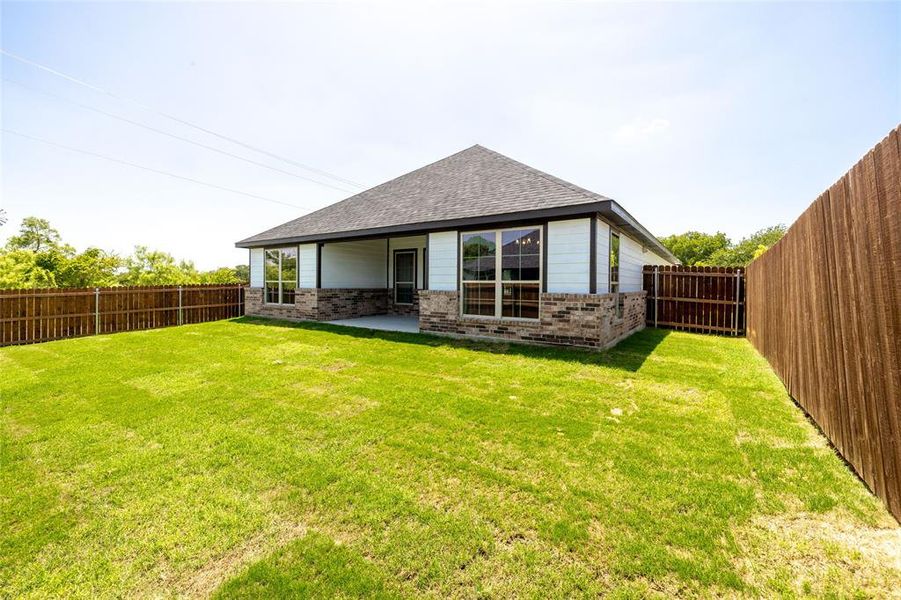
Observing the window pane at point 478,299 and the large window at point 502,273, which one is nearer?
the large window at point 502,273

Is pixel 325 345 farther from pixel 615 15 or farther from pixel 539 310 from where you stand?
pixel 615 15

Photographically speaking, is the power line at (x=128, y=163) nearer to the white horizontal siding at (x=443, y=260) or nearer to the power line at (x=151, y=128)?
the power line at (x=151, y=128)

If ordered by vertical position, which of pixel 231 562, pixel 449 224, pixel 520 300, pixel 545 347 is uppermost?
pixel 449 224

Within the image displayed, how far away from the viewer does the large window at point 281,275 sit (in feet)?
41.8

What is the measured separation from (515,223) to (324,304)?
24.1ft

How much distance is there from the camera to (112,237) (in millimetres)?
27969

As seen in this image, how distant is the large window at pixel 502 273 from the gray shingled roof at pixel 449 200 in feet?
2.00

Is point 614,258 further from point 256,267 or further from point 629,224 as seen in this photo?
point 256,267

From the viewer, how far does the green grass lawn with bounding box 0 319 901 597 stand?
180 cm

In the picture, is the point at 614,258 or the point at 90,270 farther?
the point at 90,270

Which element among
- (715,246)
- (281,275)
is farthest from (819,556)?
(715,246)

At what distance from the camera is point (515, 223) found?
778cm

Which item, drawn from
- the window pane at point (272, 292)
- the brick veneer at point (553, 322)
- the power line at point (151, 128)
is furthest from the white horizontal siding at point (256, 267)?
the power line at point (151, 128)

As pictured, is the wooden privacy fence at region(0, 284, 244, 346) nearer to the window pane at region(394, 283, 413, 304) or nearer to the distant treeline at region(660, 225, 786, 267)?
the window pane at region(394, 283, 413, 304)
